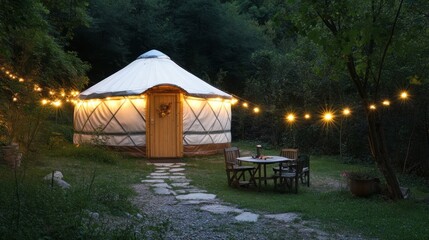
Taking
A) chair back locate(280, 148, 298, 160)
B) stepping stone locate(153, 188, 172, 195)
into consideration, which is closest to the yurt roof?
chair back locate(280, 148, 298, 160)

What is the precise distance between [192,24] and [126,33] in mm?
2908

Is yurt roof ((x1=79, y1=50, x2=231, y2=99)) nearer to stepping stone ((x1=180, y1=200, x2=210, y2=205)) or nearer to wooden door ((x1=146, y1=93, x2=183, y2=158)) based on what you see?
wooden door ((x1=146, y1=93, x2=183, y2=158))

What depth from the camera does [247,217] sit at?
5039mm

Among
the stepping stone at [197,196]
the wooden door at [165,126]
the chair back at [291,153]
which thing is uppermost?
the wooden door at [165,126]

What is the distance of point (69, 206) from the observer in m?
3.90

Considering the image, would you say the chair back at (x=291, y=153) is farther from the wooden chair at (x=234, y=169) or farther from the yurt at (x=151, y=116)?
the yurt at (x=151, y=116)

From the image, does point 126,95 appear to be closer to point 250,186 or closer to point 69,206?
point 250,186

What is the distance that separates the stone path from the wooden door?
159 inches

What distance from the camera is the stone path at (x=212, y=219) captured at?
4293 millimetres

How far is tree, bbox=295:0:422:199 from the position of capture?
3773 millimetres

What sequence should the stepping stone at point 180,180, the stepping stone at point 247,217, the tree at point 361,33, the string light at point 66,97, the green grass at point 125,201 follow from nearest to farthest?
the green grass at point 125,201 < the tree at point 361,33 < the stepping stone at point 247,217 < the stepping stone at point 180,180 < the string light at point 66,97

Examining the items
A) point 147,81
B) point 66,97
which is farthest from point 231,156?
point 66,97

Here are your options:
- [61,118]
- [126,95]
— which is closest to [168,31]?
[61,118]

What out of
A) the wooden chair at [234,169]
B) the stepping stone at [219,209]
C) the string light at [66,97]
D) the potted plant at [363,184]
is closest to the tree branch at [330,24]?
the string light at [66,97]
